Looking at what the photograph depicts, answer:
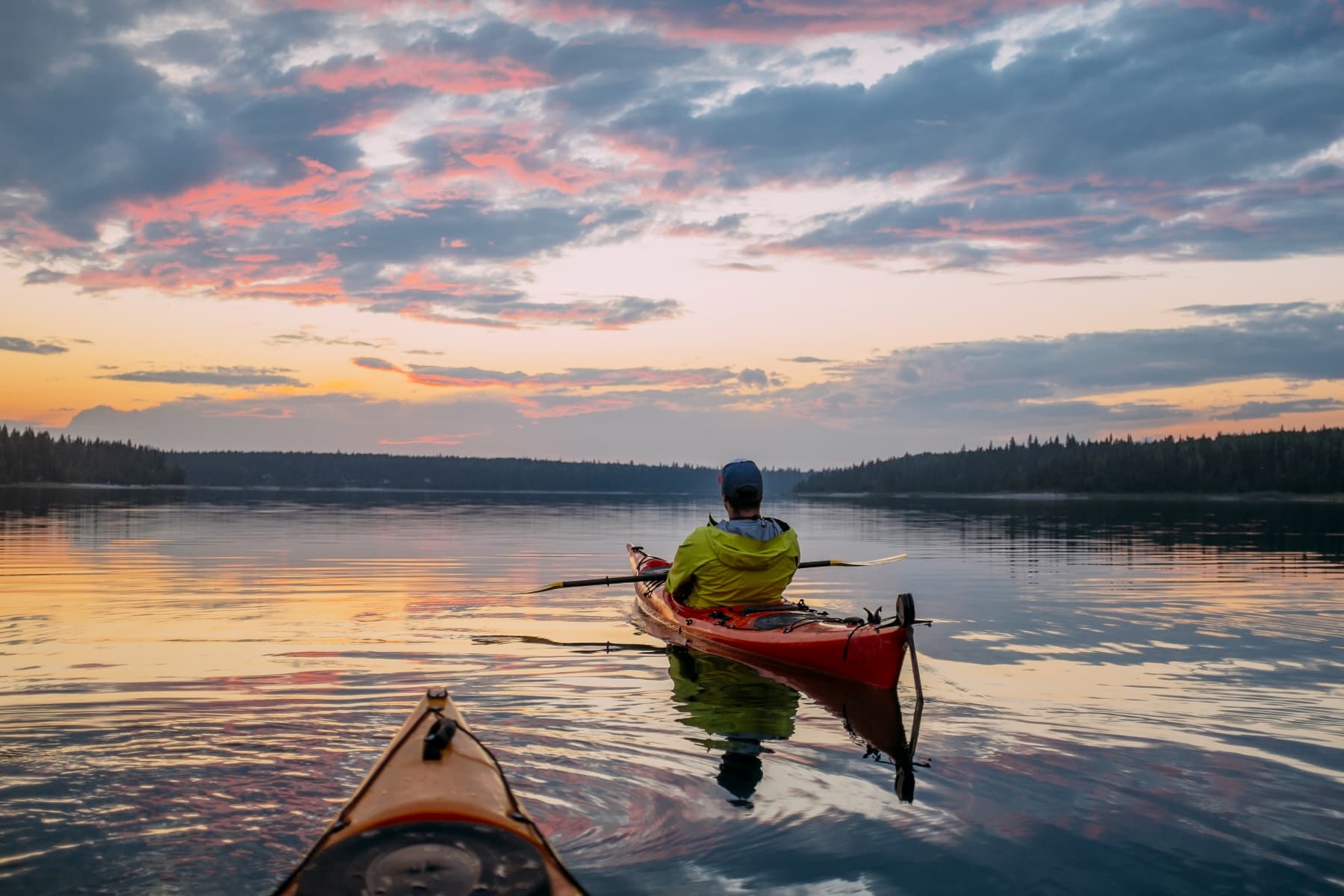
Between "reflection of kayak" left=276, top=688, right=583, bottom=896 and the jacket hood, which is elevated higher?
the jacket hood

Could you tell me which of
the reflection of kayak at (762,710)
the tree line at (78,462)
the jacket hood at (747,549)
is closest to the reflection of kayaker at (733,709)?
the reflection of kayak at (762,710)

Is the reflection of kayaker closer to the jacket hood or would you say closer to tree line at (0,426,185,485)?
the jacket hood

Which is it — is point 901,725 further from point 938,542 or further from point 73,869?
point 938,542

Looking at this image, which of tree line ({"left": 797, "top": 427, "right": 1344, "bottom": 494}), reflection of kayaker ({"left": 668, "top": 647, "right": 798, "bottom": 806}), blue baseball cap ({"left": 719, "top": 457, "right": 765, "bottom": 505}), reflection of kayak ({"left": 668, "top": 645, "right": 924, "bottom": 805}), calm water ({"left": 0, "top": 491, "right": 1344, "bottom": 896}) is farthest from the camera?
tree line ({"left": 797, "top": 427, "right": 1344, "bottom": 494})

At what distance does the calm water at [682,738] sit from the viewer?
6703mm

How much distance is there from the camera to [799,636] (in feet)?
43.1

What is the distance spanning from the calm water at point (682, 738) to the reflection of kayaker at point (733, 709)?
6cm

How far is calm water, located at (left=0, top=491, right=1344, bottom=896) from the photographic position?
670 cm

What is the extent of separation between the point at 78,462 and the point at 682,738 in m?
196

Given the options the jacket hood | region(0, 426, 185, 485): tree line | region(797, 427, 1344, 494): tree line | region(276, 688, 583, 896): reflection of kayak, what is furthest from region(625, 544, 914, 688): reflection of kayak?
region(0, 426, 185, 485): tree line

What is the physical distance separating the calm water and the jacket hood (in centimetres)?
155

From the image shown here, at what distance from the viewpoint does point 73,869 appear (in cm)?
630

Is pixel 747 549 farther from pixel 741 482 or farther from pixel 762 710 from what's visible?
pixel 762 710

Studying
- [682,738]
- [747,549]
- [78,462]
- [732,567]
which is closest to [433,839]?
[682,738]
